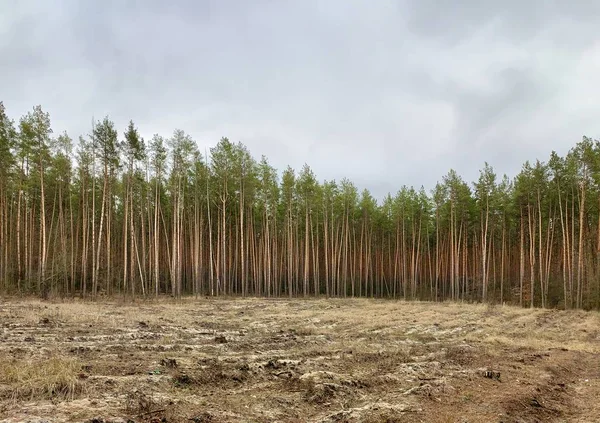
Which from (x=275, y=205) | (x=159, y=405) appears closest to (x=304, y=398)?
(x=159, y=405)

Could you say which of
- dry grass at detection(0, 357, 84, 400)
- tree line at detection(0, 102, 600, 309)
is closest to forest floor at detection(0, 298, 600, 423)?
dry grass at detection(0, 357, 84, 400)

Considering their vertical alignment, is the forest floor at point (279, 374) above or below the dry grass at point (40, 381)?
below

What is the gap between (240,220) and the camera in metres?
37.4

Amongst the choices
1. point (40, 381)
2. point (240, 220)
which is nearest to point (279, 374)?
point (40, 381)

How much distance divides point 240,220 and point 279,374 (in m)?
30.0

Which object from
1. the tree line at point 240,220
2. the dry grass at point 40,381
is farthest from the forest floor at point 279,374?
the tree line at point 240,220

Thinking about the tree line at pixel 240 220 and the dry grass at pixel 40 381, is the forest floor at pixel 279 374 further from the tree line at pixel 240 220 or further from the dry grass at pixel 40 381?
the tree line at pixel 240 220

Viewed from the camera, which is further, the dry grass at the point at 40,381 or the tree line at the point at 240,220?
the tree line at the point at 240,220

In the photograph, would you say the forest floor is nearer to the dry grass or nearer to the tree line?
the dry grass

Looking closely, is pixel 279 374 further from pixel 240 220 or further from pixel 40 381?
pixel 240 220

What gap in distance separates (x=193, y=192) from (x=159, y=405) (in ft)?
110

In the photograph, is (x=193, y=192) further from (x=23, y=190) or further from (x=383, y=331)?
(x=383, y=331)

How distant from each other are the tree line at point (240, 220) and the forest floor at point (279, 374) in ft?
52.8

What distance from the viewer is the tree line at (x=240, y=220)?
29078 millimetres
